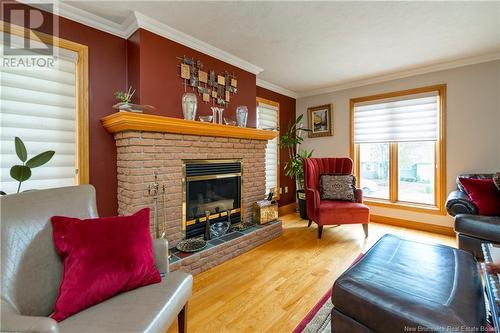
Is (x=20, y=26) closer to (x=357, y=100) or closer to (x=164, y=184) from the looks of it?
Answer: (x=164, y=184)

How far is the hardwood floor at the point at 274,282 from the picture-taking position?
153 cm

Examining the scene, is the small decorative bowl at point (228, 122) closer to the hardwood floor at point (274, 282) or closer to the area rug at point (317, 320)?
the hardwood floor at point (274, 282)

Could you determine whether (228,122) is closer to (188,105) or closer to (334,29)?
(188,105)

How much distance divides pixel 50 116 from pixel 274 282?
2415 millimetres

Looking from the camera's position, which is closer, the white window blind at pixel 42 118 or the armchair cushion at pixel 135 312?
the armchair cushion at pixel 135 312

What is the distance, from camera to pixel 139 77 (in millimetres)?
2156

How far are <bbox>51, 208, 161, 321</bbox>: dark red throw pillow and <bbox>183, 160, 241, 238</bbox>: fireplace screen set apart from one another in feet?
3.86

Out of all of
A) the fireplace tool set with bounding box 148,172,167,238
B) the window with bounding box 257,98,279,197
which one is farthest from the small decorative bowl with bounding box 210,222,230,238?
the window with bounding box 257,98,279,197

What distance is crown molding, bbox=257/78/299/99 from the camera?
3.89 m

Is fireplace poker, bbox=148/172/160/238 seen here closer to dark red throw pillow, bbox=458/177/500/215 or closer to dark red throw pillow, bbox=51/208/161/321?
dark red throw pillow, bbox=51/208/161/321

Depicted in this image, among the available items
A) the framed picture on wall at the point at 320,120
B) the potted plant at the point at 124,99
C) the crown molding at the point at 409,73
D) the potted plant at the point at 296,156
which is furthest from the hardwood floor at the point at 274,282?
the crown molding at the point at 409,73

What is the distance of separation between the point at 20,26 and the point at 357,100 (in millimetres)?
4295

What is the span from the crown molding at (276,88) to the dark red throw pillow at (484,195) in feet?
9.95

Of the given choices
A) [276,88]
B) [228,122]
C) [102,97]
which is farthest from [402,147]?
[102,97]
